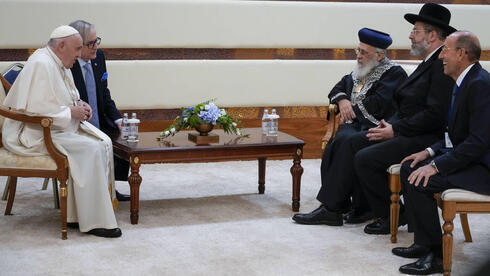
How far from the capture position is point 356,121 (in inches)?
196

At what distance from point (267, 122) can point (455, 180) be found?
1.88 m

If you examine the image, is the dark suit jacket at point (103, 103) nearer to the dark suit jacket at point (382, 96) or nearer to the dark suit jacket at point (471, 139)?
the dark suit jacket at point (382, 96)

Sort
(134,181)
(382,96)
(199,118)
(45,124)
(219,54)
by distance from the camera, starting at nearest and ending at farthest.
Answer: (45,124)
(134,181)
(382,96)
(199,118)
(219,54)

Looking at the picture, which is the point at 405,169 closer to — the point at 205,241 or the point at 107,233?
the point at 205,241

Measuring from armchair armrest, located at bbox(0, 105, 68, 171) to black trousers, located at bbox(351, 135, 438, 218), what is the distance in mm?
1818

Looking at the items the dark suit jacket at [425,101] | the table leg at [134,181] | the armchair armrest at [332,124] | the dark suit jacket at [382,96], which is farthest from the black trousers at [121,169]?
the dark suit jacket at [425,101]

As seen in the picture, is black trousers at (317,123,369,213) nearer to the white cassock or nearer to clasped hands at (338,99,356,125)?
clasped hands at (338,99,356,125)

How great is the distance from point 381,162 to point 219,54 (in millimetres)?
2796

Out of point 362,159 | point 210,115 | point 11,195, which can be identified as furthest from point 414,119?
point 11,195

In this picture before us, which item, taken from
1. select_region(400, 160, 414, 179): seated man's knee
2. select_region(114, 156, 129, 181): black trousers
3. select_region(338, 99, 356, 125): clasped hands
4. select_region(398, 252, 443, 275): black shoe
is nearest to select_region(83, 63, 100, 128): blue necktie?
select_region(114, 156, 129, 181): black trousers

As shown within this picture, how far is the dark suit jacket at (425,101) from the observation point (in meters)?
4.16

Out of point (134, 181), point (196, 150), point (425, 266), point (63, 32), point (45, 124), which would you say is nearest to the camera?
point (425, 266)

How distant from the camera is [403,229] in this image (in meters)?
4.64

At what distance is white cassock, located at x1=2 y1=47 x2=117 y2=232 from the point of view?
4.21m
